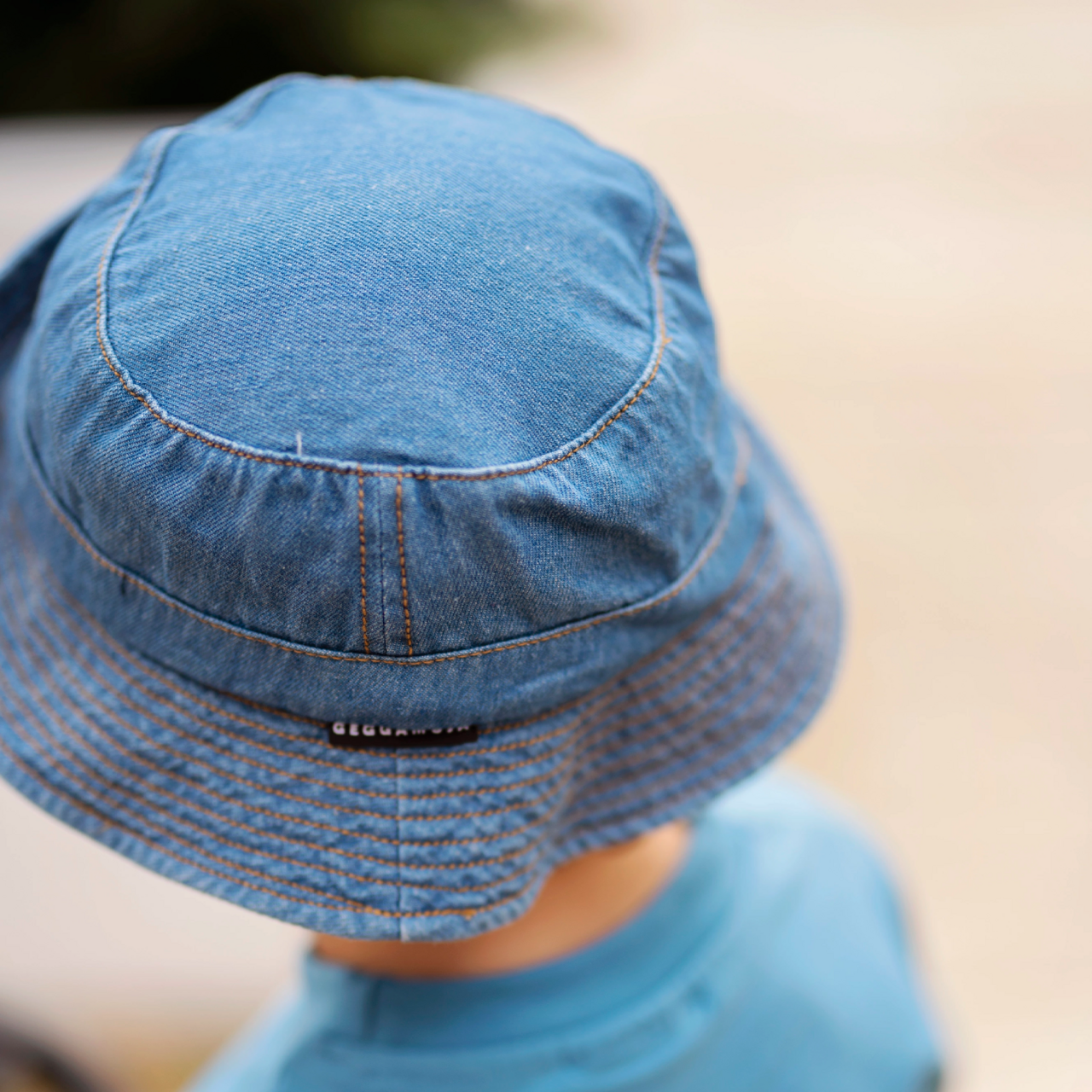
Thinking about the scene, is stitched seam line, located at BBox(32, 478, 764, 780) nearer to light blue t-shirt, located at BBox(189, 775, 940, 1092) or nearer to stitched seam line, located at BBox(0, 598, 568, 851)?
stitched seam line, located at BBox(0, 598, 568, 851)

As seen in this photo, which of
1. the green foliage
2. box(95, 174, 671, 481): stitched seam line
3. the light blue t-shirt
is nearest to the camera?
box(95, 174, 671, 481): stitched seam line

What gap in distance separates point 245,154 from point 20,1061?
1497mm

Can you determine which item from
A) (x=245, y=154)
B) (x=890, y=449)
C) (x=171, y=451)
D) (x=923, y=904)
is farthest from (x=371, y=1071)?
(x=890, y=449)

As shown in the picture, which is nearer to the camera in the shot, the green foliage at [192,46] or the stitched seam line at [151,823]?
the stitched seam line at [151,823]

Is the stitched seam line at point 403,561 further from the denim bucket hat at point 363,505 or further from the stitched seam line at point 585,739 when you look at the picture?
the stitched seam line at point 585,739

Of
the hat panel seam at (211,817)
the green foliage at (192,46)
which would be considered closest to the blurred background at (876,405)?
the green foliage at (192,46)

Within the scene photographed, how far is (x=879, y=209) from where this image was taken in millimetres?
3445

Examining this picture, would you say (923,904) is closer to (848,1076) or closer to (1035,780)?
(1035,780)

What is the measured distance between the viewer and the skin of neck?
0.67 meters

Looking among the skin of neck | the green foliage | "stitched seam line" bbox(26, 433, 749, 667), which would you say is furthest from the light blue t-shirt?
the green foliage

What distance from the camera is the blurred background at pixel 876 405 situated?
1774 mm

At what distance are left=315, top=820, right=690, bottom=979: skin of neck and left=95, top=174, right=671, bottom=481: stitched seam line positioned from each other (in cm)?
26

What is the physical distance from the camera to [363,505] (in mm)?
492

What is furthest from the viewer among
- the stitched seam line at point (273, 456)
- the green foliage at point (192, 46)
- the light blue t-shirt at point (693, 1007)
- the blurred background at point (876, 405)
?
the green foliage at point (192, 46)
